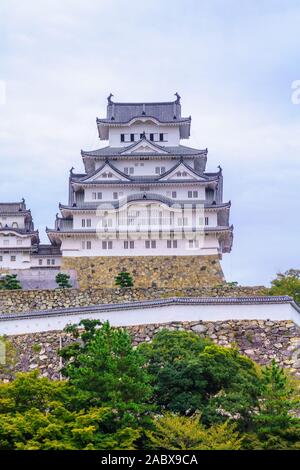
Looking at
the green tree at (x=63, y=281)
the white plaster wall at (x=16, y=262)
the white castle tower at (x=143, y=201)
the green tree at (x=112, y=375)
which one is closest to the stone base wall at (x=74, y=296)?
the green tree at (x=63, y=281)

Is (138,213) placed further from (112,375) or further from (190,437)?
(190,437)

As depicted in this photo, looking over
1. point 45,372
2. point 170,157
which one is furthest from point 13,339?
point 170,157

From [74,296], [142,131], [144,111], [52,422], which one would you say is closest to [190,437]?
[52,422]

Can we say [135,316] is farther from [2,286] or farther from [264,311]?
[2,286]

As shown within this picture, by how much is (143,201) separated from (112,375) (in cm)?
2246

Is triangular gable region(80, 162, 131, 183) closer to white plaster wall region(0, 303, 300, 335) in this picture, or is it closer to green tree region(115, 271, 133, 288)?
green tree region(115, 271, 133, 288)

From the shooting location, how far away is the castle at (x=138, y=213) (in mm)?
44469

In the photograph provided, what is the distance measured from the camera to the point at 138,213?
148 ft

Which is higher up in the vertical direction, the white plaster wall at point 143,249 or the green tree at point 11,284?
the white plaster wall at point 143,249

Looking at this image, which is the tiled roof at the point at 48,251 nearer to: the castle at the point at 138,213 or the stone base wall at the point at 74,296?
the castle at the point at 138,213

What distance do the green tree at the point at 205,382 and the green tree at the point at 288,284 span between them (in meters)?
12.2

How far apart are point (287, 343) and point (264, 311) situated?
144 centimetres

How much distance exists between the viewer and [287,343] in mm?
30656

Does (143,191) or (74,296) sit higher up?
(143,191)
